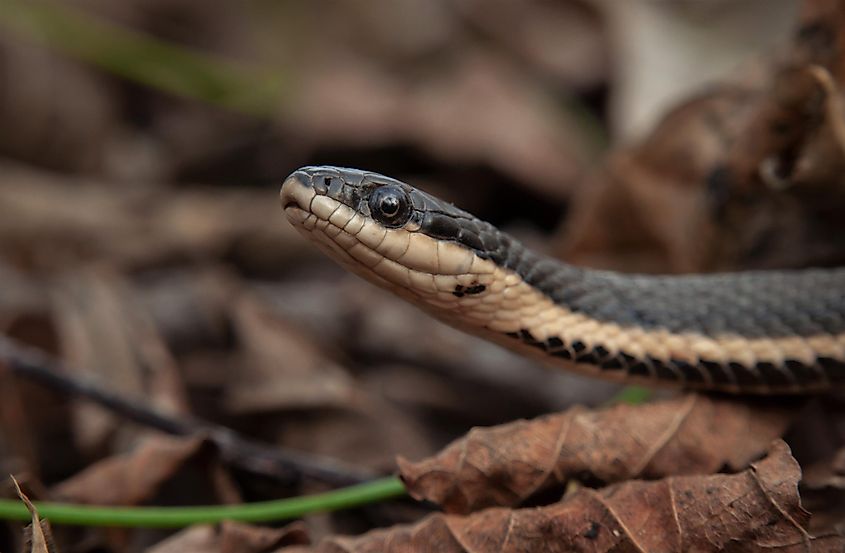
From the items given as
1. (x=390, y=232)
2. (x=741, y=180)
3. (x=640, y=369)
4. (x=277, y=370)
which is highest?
(x=741, y=180)

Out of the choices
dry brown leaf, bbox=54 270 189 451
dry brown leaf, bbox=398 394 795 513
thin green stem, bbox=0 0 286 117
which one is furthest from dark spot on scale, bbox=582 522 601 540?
thin green stem, bbox=0 0 286 117

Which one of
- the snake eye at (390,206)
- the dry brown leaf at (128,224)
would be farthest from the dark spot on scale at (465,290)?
the dry brown leaf at (128,224)

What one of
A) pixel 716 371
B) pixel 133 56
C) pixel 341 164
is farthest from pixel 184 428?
pixel 133 56

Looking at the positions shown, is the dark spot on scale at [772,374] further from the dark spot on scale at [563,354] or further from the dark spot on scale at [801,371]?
the dark spot on scale at [563,354]

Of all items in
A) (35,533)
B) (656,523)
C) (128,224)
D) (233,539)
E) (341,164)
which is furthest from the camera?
(341,164)

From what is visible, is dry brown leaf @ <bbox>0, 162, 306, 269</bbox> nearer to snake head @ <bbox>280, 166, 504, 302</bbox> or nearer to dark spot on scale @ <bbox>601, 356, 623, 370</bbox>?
snake head @ <bbox>280, 166, 504, 302</bbox>

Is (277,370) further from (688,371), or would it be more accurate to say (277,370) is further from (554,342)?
(688,371)
